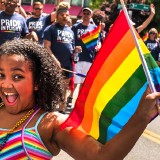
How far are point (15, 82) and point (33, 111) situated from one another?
0.63 ft

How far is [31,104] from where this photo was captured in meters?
2.39

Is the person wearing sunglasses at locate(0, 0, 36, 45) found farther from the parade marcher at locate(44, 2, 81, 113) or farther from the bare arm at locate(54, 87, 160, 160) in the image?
the bare arm at locate(54, 87, 160, 160)

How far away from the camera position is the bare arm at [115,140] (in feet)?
6.10

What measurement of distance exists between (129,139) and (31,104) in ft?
2.23

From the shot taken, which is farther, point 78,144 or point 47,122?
point 47,122

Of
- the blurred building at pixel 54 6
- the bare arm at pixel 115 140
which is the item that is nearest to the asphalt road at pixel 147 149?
the bare arm at pixel 115 140

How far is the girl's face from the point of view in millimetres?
2271

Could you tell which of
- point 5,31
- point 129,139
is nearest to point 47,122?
point 129,139

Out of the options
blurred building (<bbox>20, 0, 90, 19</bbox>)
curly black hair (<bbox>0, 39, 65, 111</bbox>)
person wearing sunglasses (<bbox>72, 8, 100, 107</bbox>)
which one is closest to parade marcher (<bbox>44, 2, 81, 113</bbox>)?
person wearing sunglasses (<bbox>72, 8, 100, 107</bbox>)

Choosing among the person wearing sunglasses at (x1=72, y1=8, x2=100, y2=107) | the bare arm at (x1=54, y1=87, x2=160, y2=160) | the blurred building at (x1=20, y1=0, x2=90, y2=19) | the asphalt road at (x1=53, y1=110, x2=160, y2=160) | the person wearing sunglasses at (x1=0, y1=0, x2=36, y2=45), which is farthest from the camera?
the blurred building at (x1=20, y1=0, x2=90, y2=19)

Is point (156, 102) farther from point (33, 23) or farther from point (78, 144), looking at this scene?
point (33, 23)

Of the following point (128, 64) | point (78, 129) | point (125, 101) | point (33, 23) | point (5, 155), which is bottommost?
point (33, 23)

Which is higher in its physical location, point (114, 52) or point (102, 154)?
point (114, 52)

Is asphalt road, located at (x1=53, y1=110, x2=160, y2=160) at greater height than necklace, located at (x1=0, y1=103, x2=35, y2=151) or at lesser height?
lesser
